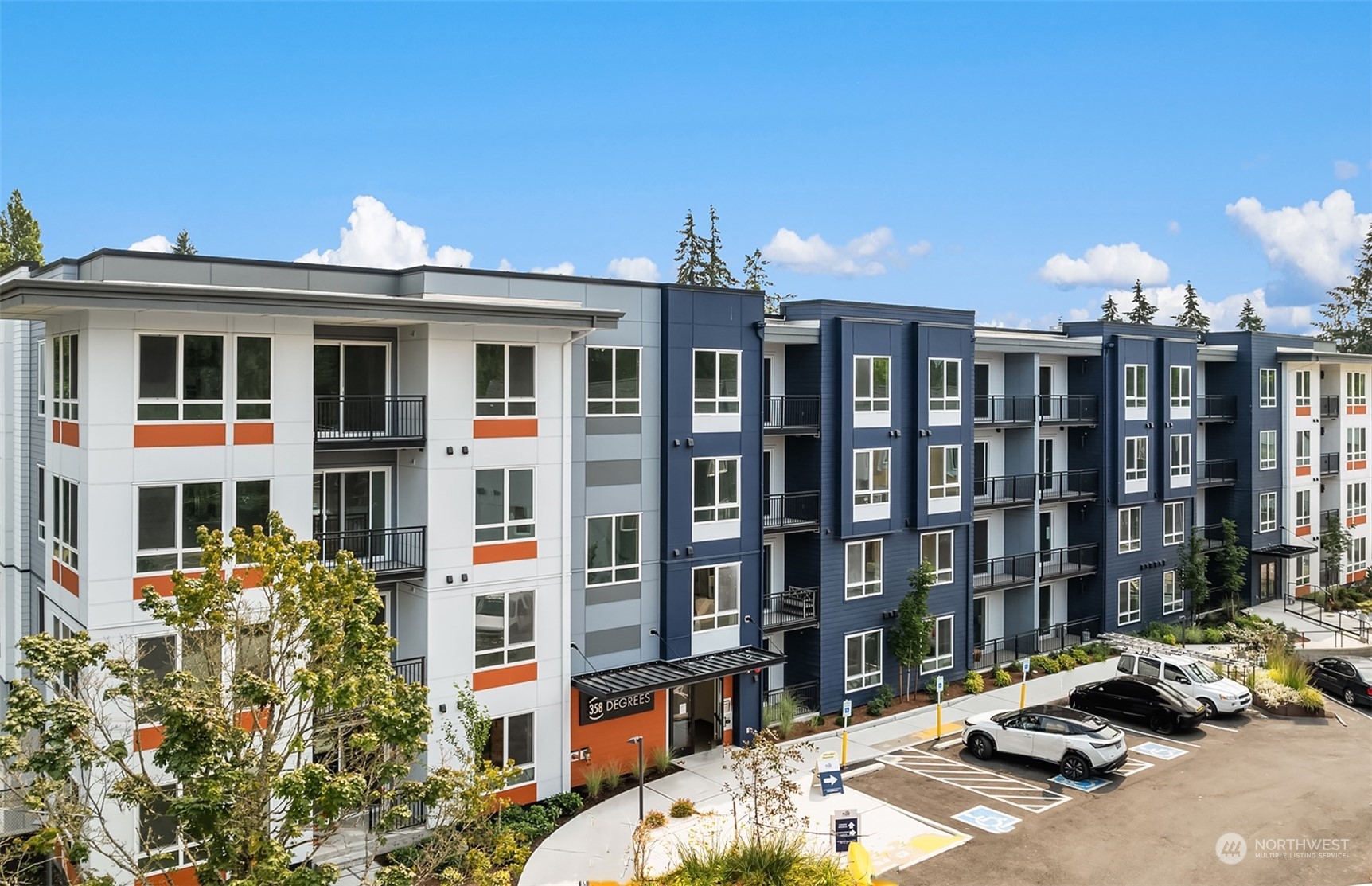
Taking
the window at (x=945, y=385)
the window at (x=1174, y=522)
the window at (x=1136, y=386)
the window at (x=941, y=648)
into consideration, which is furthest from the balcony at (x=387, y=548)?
the window at (x=1174, y=522)

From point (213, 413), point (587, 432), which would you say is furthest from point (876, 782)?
point (213, 413)

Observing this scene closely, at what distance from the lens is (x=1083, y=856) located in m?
20.4

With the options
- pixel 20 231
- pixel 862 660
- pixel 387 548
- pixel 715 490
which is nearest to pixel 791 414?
pixel 715 490

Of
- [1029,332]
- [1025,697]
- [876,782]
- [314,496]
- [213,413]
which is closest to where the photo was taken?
[213,413]

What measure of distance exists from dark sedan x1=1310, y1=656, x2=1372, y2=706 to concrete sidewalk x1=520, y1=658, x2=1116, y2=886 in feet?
20.3

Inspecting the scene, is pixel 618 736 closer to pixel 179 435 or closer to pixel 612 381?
pixel 612 381

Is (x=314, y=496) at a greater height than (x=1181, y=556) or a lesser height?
greater

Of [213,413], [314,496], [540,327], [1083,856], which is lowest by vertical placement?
[1083,856]

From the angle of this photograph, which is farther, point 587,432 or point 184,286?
point 587,432

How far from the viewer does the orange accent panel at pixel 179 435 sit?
18.6m

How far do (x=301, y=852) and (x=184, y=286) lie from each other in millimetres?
10918

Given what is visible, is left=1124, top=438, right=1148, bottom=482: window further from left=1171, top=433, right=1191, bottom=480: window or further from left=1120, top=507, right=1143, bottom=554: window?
left=1171, top=433, right=1191, bottom=480: window

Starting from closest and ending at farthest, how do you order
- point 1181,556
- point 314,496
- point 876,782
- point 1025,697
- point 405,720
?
point 405,720 → point 314,496 → point 876,782 → point 1025,697 → point 1181,556

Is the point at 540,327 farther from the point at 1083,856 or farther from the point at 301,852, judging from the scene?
the point at 1083,856
